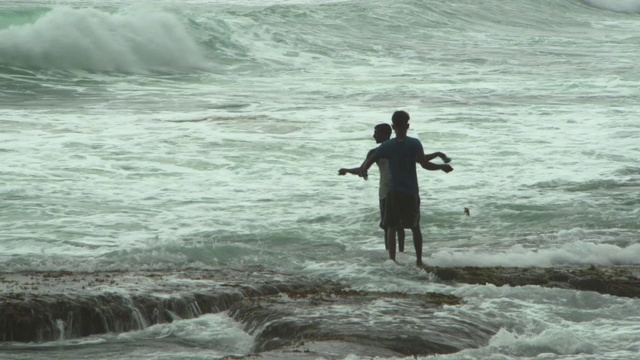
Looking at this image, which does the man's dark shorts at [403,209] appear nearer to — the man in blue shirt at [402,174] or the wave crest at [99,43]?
the man in blue shirt at [402,174]

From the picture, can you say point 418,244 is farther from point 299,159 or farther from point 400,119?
point 299,159

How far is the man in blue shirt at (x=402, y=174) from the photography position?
28.9ft

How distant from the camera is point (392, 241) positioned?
9164mm

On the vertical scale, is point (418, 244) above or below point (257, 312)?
above

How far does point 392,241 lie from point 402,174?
2.00 ft

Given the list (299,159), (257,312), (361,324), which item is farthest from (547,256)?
(299,159)

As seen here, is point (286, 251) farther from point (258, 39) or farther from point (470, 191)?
point (258, 39)

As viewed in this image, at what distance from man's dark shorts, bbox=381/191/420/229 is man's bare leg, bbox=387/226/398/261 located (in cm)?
10

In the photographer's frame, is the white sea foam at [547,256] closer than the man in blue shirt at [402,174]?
No

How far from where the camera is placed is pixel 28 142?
578 inches

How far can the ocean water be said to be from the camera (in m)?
8.27

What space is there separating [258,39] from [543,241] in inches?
766

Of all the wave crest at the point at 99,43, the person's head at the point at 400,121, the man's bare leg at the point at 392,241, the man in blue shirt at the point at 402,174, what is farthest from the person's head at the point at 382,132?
the wave crest at the point at 99,43

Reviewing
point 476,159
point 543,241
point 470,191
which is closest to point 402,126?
point 543,241
